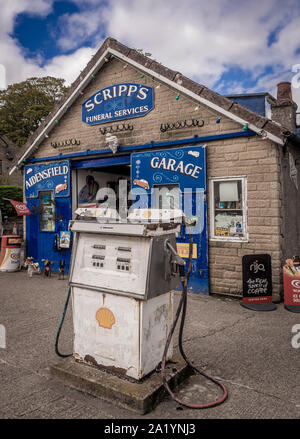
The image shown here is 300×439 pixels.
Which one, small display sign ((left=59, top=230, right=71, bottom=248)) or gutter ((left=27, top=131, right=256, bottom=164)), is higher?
gutter ((left=27, top=131, right=256, bottom=164))

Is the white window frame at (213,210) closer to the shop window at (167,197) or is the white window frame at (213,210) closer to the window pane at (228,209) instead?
the window pane at (228,209)

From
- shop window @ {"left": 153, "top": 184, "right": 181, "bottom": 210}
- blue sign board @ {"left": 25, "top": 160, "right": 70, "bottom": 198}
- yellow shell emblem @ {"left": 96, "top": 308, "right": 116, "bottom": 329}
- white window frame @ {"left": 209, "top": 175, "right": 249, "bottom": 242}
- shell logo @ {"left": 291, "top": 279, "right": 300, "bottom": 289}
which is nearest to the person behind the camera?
yellow shell emblem @ {"left": 96, "top": 308, "right": 116, "bottom": 329}

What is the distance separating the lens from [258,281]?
249 inches

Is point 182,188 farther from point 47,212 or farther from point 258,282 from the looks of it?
point 47,212

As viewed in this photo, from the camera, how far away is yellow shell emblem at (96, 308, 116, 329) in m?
3.28

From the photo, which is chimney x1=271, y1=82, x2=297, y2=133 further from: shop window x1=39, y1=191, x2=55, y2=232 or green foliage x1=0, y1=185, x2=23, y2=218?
green foliage x1=0, y1=185, x2=23, y2=218

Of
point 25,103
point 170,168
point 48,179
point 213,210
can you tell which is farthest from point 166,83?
point 25,103

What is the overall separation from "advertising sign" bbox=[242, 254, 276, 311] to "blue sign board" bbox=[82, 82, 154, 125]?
4.31 m

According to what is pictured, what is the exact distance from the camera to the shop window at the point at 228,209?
270 inches

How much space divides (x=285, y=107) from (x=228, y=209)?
9.65 ft

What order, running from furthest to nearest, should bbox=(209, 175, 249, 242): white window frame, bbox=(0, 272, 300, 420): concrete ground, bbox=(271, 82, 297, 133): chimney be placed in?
bbox=(271, 82, 297, 133): chimney, bbox=(209, 175, 249, 242): white window frame, bbox=(0, 272, 300, 420): concrete ground

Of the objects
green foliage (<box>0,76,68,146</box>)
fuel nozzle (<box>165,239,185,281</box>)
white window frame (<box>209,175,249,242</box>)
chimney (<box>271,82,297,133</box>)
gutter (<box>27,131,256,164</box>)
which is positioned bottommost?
fuel nozzle (<box>165,239,185,281</box>)

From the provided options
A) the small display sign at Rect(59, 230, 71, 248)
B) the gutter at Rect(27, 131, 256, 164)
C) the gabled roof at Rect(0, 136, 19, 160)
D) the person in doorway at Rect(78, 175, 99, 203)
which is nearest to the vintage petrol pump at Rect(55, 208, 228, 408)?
the gutter at Rect(27, 131, 256, 164)

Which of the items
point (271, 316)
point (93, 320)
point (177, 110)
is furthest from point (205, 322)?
point (177, 110)
